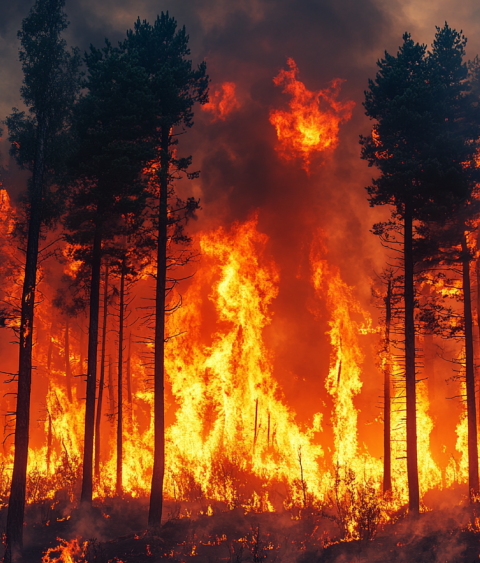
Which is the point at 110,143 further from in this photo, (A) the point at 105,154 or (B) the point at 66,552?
(B) the point at 66,552

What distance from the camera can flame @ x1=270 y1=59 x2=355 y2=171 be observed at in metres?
34.4

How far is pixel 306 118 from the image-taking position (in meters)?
35.1

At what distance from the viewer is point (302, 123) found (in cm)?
3550

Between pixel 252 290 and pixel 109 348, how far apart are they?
2127 centimetres

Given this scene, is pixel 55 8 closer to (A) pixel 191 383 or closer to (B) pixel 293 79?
(A) pixel 191 383

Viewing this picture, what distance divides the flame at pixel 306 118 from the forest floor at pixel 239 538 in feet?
92.6

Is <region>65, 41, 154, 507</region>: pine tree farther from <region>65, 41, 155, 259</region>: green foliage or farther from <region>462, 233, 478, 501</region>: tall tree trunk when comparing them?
<region>462, 233, 478, 501</region>: tall tree trunk

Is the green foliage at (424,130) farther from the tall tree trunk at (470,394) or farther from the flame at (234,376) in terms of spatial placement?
the flame at (234,376)

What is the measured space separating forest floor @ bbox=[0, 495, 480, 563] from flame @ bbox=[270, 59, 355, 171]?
28.2 metres

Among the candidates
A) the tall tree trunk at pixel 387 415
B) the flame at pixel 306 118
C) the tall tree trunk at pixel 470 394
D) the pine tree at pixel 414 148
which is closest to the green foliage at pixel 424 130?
the pine tree at pixel 414 148

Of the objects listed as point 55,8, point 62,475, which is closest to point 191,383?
point 62,475

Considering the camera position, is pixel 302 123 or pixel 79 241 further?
pixel 302 123

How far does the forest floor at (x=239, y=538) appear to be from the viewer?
1148cm

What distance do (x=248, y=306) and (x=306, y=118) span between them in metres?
16.8
